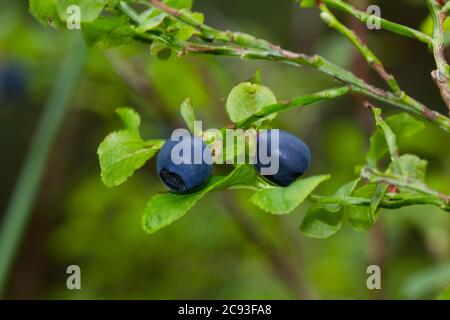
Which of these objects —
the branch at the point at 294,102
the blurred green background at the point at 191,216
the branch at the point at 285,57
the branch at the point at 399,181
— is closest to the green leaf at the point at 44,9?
the branch at the point at 285,57

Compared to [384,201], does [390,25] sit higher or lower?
higher

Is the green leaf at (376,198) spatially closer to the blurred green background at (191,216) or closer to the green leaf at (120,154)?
the green leaf at (120,154)

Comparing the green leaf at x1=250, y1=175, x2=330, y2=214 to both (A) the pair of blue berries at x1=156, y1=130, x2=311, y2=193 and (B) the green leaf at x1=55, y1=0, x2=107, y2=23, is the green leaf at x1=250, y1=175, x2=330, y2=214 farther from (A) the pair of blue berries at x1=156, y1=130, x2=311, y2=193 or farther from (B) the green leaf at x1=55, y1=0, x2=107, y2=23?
(B) the green leaf at x1=55, y1=0, x2=107, y2=23

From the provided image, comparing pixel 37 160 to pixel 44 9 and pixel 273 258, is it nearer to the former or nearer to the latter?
pixel 273 258

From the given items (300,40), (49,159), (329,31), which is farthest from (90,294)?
(329,31)

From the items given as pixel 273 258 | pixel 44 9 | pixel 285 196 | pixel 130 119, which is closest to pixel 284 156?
pixel 285 196
